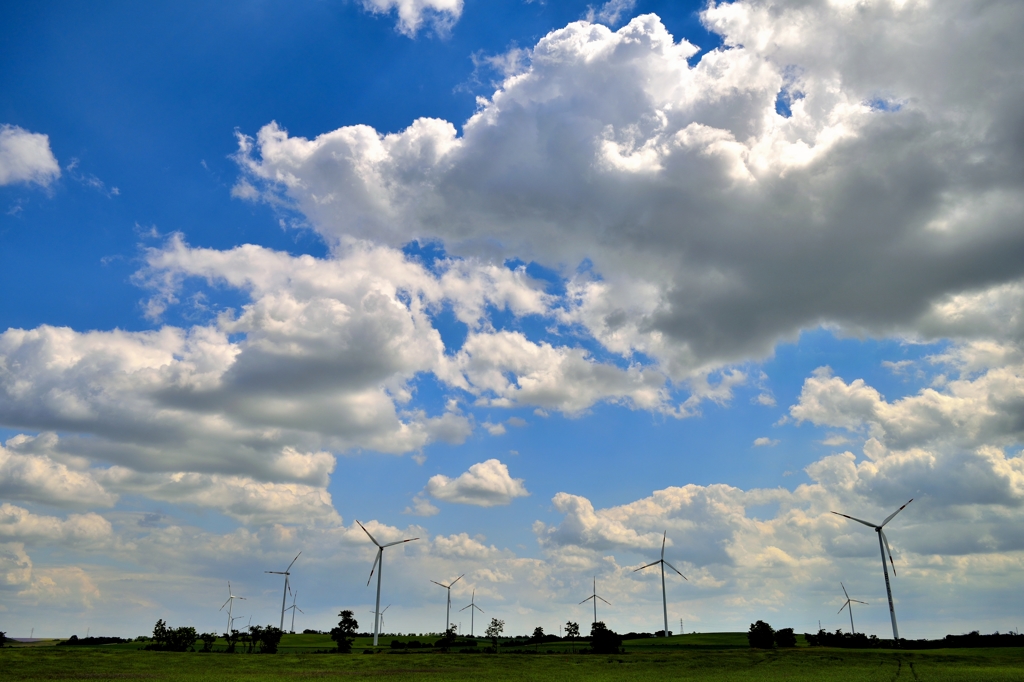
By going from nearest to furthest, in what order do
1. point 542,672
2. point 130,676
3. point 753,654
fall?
1. point 130,676
2. point 542,672
3. point 753,654

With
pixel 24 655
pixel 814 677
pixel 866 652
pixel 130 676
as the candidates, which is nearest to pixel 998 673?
pixel 814 677

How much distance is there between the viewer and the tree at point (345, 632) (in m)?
191

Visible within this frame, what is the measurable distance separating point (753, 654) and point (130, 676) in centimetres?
13109

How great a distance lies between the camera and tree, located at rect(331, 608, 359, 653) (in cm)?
19075

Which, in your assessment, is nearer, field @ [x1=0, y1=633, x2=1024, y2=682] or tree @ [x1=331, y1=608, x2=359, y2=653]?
field @ [x1=0, y1=633, x2=1024, y2=682]

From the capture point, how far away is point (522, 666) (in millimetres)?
149750

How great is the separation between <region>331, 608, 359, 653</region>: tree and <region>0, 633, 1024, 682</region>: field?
67.0ft

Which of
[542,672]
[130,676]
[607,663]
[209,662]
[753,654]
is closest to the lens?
[130,676]

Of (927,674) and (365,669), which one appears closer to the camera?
(927,674)

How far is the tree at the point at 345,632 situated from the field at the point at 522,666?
20.4 m

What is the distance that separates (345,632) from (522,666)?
6636 centimetres

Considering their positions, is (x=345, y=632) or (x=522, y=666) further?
(x=345, y=632)

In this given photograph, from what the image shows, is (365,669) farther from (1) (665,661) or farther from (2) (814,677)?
(2) (814,677)

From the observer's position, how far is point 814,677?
120 meters
